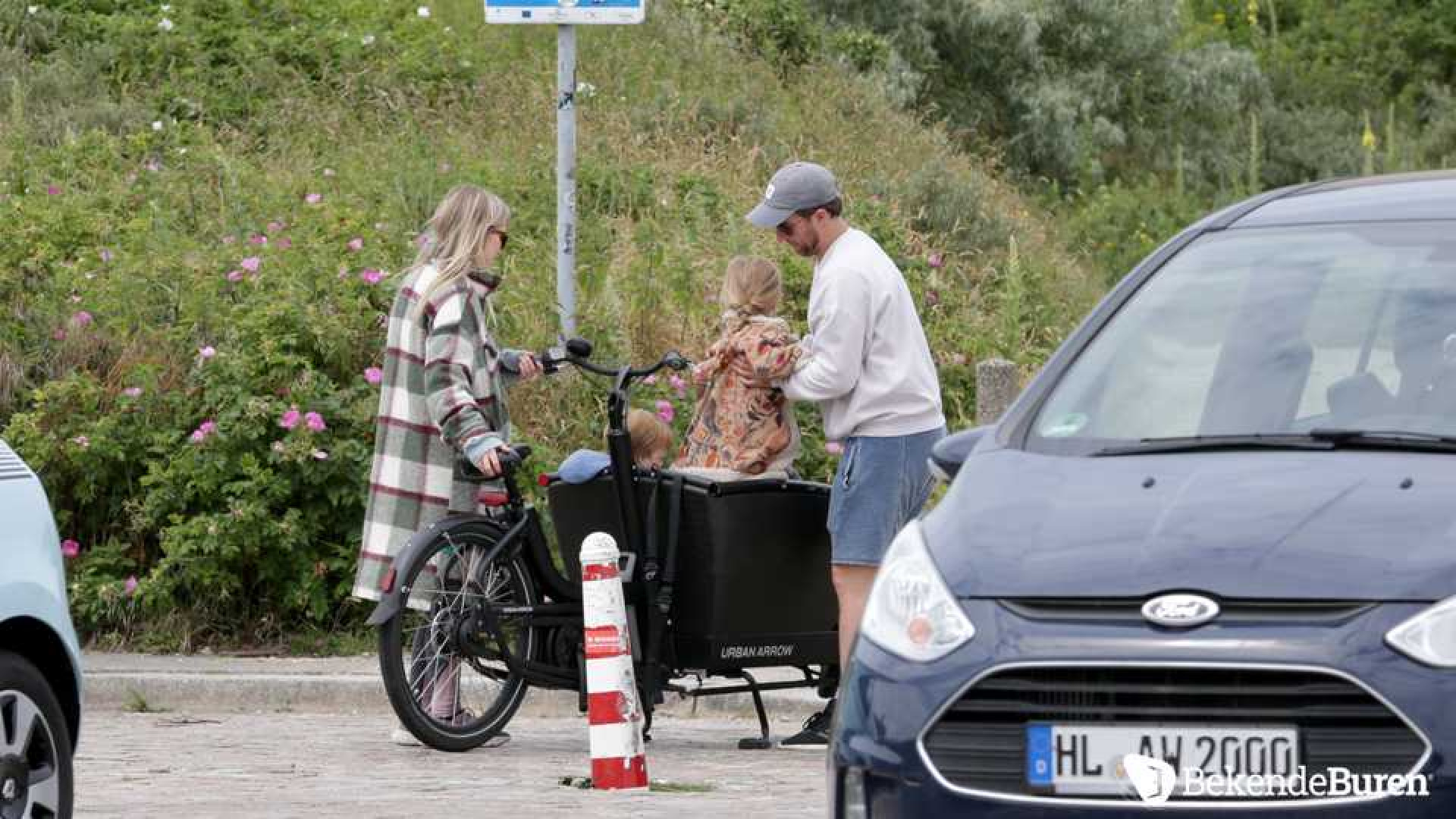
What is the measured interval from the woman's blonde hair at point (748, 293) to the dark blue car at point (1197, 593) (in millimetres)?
3305

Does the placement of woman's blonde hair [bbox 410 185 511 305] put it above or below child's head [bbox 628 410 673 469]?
above

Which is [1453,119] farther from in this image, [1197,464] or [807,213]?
[1197,464]

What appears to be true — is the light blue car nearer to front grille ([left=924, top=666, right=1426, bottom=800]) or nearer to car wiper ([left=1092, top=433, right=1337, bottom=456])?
front grille ([left=924, top=666, right=1426, bottom=800])

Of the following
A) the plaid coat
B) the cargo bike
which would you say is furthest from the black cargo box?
the plaid coat

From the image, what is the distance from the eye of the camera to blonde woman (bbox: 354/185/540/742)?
29.8 ft

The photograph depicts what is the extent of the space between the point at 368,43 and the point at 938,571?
1485 centimetres

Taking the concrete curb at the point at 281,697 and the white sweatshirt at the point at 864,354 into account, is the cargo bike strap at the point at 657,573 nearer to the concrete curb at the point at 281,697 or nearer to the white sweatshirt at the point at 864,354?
the white sweatshirt at the point at 864,354

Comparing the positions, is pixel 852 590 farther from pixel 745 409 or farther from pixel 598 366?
pixel 598 366

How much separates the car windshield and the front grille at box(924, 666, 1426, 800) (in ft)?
2.95

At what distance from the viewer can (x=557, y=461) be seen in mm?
11797

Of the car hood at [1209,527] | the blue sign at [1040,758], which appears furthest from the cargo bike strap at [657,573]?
the blue sign at [1040,758]

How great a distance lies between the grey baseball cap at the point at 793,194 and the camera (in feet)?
28.6

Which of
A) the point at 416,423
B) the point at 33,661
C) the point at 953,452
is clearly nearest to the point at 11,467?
the point at 33,661

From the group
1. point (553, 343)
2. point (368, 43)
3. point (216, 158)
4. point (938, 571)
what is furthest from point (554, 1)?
point (368, 43)
